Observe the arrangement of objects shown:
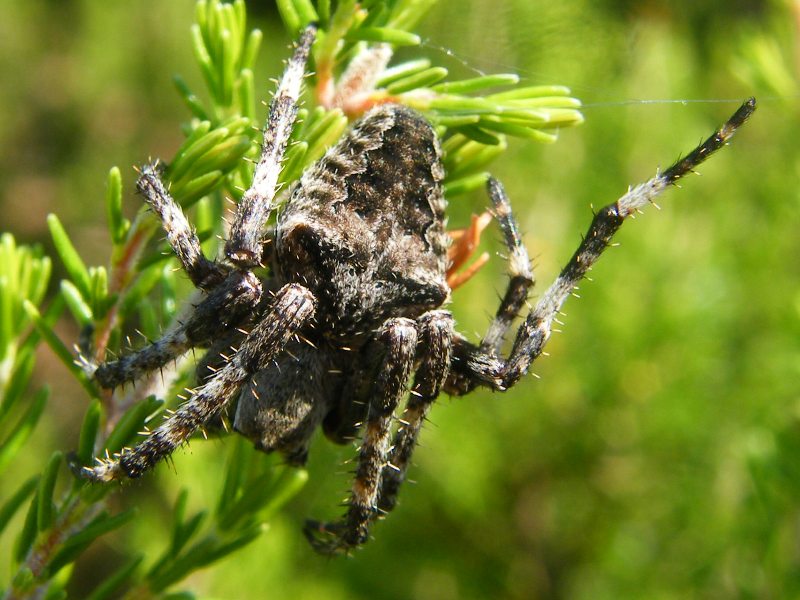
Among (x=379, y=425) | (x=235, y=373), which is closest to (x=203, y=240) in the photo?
(x=235, y=373)

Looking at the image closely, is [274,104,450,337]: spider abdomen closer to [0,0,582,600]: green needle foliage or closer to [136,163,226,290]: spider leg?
[0,0,582,600]: green needle foliage

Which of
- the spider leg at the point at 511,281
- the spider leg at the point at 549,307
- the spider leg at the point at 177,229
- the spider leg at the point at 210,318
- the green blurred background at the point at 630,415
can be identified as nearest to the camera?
the spider leg at the point at 177,229

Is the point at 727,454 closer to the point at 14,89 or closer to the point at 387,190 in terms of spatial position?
the point at 387,190

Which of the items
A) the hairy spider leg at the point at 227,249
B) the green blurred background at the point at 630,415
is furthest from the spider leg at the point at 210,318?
Result: the green blurred background at the point at 630,415

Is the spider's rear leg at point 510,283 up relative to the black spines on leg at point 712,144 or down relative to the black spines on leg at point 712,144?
down

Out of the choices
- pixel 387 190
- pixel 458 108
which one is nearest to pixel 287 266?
pixel 387 190

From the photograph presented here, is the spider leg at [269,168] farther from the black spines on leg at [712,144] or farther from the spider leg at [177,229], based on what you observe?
the black spines on leg at [712,144]

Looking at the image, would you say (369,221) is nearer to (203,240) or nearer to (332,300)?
(332,300)
